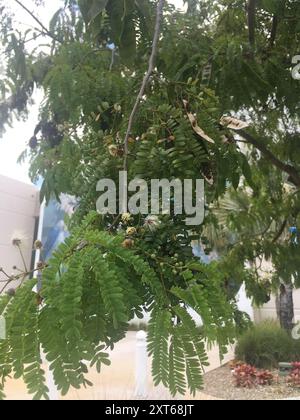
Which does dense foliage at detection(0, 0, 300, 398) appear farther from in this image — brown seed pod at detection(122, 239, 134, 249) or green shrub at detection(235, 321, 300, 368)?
green shrub at detection(235, 321, 300, 368)

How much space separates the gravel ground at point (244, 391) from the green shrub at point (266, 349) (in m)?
0.55

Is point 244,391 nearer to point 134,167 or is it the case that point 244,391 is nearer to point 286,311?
point 286,311

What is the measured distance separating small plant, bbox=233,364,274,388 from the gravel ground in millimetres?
65

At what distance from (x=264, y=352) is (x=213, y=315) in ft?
14.5

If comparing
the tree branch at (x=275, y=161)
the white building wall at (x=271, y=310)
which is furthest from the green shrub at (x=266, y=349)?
the tree branch at (x=275, y=161)

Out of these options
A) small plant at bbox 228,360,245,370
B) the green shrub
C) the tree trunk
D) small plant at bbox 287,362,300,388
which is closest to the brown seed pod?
small plant at bbox 287,362,300,388

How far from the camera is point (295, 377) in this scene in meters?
3.69

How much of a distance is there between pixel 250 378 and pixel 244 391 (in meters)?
0.34

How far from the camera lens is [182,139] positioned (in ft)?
2.14

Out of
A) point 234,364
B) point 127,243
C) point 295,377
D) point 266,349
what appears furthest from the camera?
point 266,349

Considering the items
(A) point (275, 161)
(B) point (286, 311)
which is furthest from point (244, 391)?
(A) point (275, 161)

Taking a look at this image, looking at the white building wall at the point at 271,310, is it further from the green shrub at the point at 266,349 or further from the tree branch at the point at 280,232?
the tree branch at the point at 280,232

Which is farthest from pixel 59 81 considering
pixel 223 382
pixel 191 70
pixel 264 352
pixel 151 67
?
pixel 264 352

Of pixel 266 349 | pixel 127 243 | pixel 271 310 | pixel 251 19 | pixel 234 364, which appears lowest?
pixel 234 364
